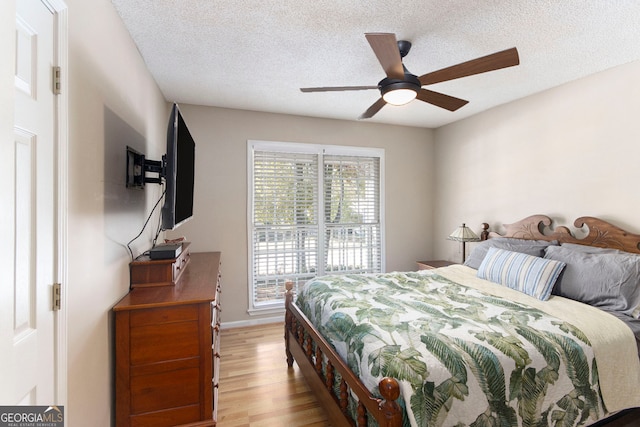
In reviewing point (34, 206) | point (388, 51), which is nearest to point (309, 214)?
point (388, 51)

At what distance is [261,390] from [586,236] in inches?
121

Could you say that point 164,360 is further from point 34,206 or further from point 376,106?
point 376,106

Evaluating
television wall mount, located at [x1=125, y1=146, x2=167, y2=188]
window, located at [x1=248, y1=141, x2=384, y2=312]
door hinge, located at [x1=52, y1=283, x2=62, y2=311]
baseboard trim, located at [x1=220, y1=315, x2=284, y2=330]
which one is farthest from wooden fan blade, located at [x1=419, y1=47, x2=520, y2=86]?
baseboard trim, located at [x1=220, y1=315, x2=284, y2=330]

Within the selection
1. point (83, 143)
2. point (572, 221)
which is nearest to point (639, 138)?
point (572, 221)

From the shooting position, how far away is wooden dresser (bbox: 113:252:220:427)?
1625 millimetres

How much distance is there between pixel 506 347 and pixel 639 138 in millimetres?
2217

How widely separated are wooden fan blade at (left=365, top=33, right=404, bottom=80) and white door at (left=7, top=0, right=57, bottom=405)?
1375 mm

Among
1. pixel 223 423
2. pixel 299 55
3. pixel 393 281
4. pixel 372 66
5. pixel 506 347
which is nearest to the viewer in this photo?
pixel 506 347

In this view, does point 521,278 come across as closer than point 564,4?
No

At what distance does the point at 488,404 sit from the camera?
1345 millimetres

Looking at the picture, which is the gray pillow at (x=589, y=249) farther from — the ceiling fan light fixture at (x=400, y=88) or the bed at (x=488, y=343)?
the ceiling fan light fixture at (x=400, y=88)

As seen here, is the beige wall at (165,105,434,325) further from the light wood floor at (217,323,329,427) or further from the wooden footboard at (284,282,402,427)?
the wooden footboard at (284,282,402,427)

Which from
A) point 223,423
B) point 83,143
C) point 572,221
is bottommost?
point 223,423

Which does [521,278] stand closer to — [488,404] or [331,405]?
[488,404]
